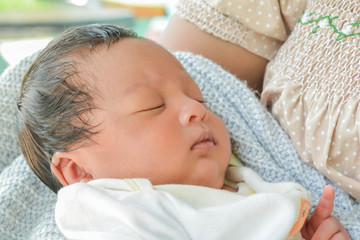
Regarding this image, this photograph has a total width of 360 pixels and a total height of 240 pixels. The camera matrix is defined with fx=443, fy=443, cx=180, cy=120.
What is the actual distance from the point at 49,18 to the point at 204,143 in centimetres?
260

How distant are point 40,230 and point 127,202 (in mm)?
283

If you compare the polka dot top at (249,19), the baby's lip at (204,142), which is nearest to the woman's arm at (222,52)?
the polka dot top at (249,19)

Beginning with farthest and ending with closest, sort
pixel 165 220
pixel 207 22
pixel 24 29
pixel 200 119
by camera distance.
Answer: pixel 24 29 → pixel 207 22 → pixel 200 119 → pixel 165 220

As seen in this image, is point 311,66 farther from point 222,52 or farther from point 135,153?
point 135,153

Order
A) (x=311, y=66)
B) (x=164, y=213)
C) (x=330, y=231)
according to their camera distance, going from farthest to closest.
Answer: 1. (x=311, y=66)
2. (x=330, y=231)
3. (x=164, y=213)

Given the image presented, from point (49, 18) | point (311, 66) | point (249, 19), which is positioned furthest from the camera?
point (49, 18)

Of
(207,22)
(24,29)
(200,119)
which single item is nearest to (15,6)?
(24,29)

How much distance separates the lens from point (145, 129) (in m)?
0.82

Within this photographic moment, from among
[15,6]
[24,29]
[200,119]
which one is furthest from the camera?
[15,6]

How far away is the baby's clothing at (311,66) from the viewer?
895 millimetres

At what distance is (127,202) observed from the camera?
28.7 inches

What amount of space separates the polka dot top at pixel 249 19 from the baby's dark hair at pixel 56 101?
24 cm

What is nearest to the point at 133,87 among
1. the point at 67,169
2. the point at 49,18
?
the point at 67,169

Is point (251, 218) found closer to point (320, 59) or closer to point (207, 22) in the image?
point (320, 59)
